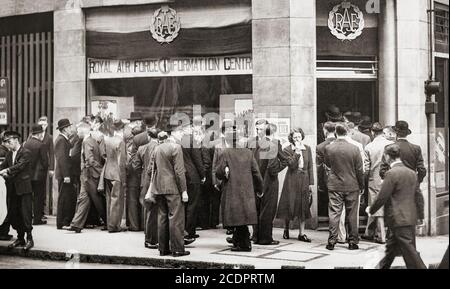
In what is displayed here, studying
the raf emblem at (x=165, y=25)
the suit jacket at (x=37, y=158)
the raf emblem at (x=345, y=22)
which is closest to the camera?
the suit jacket at (x=37, y=158)

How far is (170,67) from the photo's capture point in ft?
45.1

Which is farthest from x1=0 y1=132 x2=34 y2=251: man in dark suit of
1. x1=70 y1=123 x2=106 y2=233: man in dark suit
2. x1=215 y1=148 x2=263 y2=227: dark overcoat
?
x1=215 y1=148 x2=263 y2=227: dark overcoat

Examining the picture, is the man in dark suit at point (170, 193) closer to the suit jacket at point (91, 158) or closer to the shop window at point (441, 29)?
the suit jacket at point (91, 158)

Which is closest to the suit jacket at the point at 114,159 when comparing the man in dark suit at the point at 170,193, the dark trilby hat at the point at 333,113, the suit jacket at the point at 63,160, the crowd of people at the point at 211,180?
the crowd of people at the point at 211,180

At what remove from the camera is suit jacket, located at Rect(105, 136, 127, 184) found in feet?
40.0

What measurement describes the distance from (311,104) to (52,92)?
5648mm

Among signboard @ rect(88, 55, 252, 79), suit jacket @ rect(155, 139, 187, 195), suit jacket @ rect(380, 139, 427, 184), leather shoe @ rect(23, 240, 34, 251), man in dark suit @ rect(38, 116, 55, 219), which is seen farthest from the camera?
man in dark suit @ rect(38, 116, 55, 219)

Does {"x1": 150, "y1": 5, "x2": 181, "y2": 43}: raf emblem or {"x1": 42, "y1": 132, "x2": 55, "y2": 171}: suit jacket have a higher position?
{"x1": 150, "y1": 5, "x2": 181, "y2": 43}: raf emblem

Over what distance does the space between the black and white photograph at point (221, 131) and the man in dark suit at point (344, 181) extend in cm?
2

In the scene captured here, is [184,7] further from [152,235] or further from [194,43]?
[152,235]

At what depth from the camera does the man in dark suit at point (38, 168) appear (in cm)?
1162

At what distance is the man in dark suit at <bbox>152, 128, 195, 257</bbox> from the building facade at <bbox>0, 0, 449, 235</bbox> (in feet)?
10.0

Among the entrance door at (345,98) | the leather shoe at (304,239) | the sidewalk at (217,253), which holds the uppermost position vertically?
the entrance door at (345,98)

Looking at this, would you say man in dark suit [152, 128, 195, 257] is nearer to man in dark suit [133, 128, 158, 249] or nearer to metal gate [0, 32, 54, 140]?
man in dark suit [133, 128, 158, 249]
